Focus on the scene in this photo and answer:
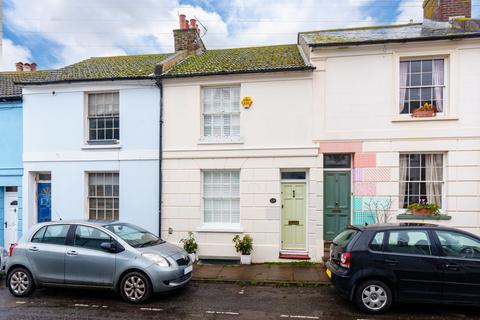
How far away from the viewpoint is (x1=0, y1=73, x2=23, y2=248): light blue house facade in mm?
11242

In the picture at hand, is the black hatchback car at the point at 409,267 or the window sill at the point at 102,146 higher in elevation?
the window sill at the point at 102,146

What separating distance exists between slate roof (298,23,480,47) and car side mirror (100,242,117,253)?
7.74m

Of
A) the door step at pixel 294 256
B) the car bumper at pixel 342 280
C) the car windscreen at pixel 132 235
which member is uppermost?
the car windscreen at pixel 132 235

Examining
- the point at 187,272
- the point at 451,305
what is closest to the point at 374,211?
the point at 451,305

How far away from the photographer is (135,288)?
657 centimetres

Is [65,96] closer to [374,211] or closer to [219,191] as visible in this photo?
[219,191]

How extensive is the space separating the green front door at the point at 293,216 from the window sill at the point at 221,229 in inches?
57.5

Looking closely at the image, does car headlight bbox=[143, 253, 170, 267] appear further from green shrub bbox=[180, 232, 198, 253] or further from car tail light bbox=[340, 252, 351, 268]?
car tail light bbox=[340, 252, 351, 268]

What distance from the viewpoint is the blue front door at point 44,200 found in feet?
36.8

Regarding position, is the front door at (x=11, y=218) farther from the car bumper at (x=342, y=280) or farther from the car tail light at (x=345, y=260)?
the car tail light at (x=345, y=260)

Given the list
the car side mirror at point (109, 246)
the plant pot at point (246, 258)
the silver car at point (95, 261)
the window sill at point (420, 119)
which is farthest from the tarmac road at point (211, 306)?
the window sill at point (420, 119)

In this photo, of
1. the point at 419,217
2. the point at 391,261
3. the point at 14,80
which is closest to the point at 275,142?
the point at 419,217

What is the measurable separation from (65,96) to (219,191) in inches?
249

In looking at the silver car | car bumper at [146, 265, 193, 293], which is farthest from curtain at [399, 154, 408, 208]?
car bumper at [146, 265, 193, 293]
